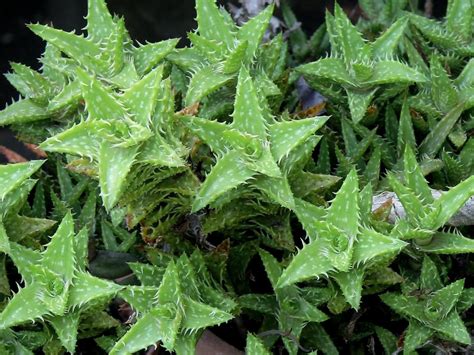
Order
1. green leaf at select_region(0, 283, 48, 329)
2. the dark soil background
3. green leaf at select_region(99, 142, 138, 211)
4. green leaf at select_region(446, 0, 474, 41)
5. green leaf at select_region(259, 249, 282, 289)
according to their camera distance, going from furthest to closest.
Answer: the dark soil background, green leaf at select_region(446, 0, 474, 41), green leaf at select_region(259, 249, 282, 289), green leaf at select_region(0, 283, 48, 329), green leaf at select_region(99, 142, 138, 211)

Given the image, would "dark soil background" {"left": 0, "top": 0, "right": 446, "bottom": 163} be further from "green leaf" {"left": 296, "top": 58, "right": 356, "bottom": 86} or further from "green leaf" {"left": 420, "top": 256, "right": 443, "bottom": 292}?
"green leaf" {"left": 420, "top": 256, "right": 443, "bottom": 292}

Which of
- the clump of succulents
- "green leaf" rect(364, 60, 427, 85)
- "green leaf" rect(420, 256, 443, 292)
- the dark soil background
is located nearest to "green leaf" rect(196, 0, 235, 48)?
the clump of succulents

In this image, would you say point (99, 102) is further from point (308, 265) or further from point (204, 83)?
point (308, 265)

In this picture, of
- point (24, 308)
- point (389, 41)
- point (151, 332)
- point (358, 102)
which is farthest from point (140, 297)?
point (389, 41)

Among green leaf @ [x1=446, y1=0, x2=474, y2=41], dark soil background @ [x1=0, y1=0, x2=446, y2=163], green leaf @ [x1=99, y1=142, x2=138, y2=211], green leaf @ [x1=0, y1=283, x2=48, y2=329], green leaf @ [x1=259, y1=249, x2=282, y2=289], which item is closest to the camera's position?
green leaf @ [x1=99, y1=142, x2=138, y2=211]

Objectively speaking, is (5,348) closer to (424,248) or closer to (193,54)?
(193,54)

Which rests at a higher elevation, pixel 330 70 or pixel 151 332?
pixel 330 70

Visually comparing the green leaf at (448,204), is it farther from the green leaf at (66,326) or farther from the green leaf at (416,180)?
the green leaf at (66,326)

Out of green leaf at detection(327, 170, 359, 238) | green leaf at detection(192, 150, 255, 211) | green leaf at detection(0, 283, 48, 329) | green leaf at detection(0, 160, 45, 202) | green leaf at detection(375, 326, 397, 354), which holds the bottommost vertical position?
green leaf at detection(375, 326, 397, 354)

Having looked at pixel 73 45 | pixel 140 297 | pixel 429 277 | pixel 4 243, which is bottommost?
pixel 429 277

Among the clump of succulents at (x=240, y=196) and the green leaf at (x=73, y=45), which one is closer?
the clump of succulents at (x=240, y=196)

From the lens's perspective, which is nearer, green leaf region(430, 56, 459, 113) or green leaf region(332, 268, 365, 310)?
green leaf region(332, 268, 365, 310)

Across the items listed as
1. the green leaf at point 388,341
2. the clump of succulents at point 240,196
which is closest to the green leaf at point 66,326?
the clump of succulents at point 240,196

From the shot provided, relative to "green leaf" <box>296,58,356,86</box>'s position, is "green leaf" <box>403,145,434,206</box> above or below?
below
